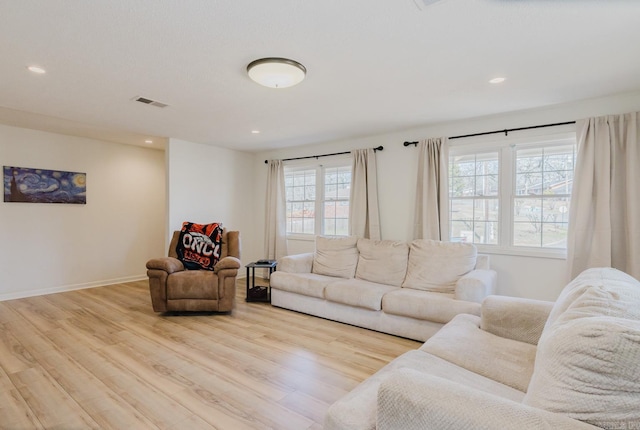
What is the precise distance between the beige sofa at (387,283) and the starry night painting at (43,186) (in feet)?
11.5

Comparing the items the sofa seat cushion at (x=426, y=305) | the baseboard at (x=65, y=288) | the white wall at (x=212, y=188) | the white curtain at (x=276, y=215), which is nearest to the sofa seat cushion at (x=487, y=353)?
the sofa seat cushion at (x=426, y=305)

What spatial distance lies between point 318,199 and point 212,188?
5.95ft

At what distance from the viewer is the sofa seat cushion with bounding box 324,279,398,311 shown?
10.6 feet

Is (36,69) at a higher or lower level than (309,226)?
higher

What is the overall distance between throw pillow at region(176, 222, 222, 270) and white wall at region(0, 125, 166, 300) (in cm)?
191

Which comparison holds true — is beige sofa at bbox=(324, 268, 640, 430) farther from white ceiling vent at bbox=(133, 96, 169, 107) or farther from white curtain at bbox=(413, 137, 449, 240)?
white ceiling vent at bbox=(133, 96, 169, 107)

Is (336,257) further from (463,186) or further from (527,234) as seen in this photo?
(527,234)

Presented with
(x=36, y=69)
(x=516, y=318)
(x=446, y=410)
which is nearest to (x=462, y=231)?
(x=516, y=318)

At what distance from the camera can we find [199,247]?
4.20 metres

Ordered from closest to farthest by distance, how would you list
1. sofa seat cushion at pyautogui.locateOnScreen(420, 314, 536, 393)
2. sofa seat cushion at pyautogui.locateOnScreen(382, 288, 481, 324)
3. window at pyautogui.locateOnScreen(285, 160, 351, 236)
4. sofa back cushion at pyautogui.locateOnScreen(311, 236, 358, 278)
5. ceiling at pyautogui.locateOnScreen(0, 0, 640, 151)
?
1. sofa seat cushion at pyautogui.locateOnScreen(420, 314, 536, 393)
2. ceiling at pyautogui.locateOnScreen(0, 0, 640, 151)
3. sofa seat cushion at pyautogui.locateOnScreen(382, 288, 481, 324)
4. sofa back cushion at pyautogui.locateOnScreen(311, 236, 358, 278)
5. window at pyautogui.locateOnScreen(285, 160, 351, 236)

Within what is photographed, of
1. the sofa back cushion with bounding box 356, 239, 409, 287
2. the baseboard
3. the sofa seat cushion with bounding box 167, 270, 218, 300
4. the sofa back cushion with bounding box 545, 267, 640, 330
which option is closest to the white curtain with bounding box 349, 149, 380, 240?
the sofa back cushion with bounding box 356, 239, 409, 287

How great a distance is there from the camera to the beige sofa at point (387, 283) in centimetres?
295

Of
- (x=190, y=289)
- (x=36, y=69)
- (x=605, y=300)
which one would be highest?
(x=36, y=69)

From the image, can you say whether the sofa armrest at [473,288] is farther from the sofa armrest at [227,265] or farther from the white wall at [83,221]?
the white wall at [83,221]
